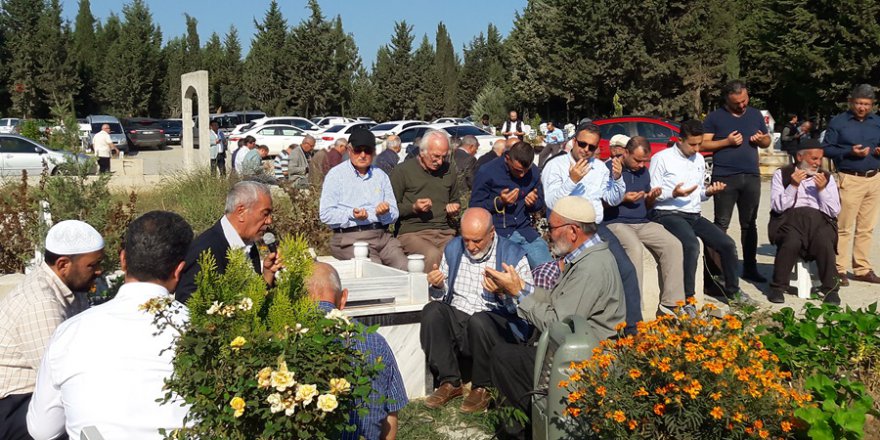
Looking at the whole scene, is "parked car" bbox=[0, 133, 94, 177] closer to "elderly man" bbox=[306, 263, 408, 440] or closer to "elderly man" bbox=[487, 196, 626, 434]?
"elderly man" bbox=[487, 196, 626, 434]

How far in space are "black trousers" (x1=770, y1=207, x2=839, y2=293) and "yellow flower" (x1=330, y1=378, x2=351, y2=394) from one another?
21.1ft

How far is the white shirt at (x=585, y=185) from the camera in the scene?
22.6ft

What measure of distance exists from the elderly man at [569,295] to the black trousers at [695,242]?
2907 mm

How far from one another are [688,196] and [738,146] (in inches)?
A: 36.6

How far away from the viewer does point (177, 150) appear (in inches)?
1610

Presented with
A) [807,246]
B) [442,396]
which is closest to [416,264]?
[442,396]

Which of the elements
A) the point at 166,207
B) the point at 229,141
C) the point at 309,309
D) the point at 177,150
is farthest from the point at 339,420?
the point at 177,150

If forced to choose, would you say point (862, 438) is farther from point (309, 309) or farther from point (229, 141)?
point (229, 141)

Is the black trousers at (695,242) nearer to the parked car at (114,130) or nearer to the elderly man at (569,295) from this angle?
the elderly man at (569,295)

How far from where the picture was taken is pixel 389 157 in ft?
40.1

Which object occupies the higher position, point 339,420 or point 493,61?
point 493,61

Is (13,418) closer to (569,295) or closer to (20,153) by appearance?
(569,295)

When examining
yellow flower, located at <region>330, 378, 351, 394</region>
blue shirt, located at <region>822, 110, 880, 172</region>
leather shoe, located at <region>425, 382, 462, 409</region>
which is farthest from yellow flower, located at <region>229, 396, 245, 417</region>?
blue shirt, located at <region>822, 110, 880, 172</region>

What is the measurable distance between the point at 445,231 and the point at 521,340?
Result: 2201mm
